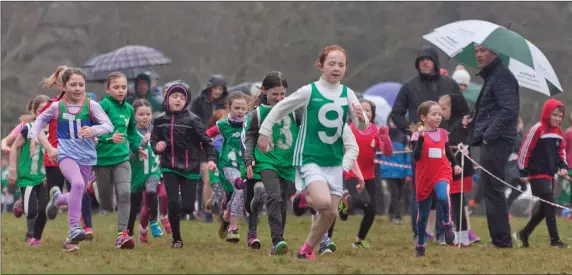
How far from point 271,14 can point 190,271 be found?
92.6ft

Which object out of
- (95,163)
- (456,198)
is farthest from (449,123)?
(95,163)

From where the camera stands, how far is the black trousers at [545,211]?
15148 millimetres

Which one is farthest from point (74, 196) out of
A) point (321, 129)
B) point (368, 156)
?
point (368, 156)

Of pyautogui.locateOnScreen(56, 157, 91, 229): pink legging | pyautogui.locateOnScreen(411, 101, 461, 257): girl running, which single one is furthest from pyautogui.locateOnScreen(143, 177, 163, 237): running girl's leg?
pyautogui.locateOnScreen(411, 101, 461, 257): girl running

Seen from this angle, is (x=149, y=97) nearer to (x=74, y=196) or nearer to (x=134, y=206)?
(x=134, y=206)

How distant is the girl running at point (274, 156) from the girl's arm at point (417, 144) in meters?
1.69

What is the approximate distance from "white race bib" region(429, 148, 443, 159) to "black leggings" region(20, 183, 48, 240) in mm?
4586

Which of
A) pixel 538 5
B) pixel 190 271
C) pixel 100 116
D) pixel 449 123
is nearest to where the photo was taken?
pixel 190 271

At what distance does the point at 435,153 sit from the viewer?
46.0 ft

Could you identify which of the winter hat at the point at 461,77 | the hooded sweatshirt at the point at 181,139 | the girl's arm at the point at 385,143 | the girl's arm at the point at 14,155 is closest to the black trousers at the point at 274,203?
the hooded sweatshirt at the point at 181,139

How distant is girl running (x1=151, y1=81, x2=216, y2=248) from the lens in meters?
13.8

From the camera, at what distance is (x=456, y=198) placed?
15523 mm

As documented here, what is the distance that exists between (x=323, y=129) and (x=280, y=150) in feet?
4.51

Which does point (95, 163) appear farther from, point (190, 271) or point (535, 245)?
point (535, 245)
